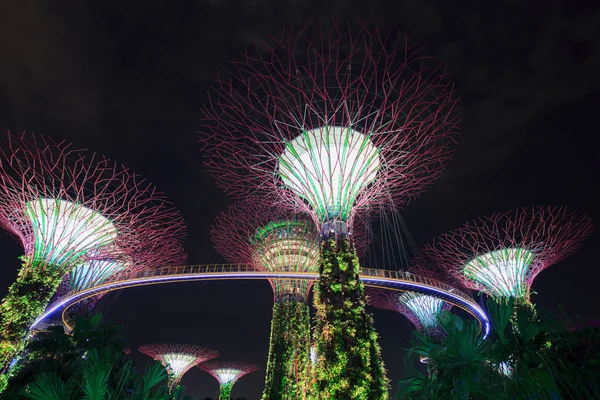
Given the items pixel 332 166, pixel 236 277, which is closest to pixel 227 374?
pixel 236 277

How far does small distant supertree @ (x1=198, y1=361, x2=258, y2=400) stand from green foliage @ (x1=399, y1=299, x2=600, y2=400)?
2061 inches

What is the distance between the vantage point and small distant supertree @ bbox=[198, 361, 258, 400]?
166 ft

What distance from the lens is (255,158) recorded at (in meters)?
17.1

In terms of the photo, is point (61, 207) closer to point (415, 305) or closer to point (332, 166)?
point (332, 166)

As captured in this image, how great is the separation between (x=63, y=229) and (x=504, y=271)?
33.6 metres

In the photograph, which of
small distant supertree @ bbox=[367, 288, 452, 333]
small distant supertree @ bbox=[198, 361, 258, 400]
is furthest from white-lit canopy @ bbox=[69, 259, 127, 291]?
small distant supertree @ bbox=[367, 288, 452, 333]

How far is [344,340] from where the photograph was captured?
11359mm

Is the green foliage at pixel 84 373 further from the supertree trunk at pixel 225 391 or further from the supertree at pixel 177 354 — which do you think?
the supertree trunk at pixel 225 391

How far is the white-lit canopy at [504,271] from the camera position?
91.8 feet

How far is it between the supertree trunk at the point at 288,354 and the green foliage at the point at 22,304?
44.8ft

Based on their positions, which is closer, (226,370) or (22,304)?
(22,304)

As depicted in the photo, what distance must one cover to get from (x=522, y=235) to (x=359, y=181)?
21025 mm

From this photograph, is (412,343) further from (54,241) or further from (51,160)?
(54,241)

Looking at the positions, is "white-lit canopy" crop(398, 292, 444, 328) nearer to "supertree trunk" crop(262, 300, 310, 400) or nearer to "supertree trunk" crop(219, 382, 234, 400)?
"supertree trunk" crop(262, 300, 310, 400)
